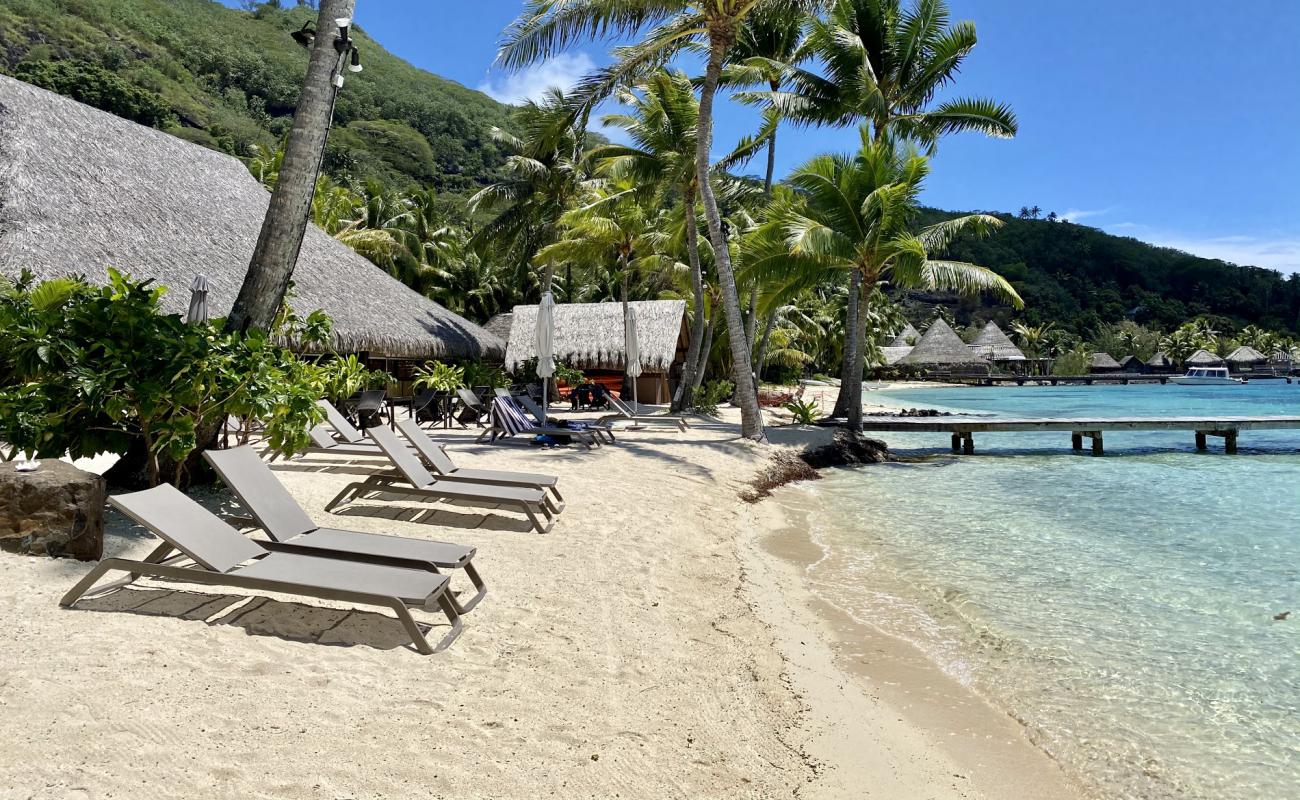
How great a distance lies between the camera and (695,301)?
51.1 ft

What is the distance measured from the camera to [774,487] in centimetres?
1010

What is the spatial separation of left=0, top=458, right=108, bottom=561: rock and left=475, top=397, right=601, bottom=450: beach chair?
6.28 m

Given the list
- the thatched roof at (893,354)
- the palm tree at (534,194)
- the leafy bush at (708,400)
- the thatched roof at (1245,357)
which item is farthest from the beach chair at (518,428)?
the thatched roof at (1245,357)

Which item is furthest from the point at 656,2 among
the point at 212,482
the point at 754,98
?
the point at 212,482

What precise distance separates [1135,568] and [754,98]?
12278 mm

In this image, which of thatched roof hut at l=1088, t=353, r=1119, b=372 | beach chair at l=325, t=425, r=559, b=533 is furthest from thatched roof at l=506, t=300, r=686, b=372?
thatched roof hut at l=1088, t=353, r=1119, b=372

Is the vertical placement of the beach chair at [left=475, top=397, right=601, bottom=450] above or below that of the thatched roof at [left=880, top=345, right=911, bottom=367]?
below

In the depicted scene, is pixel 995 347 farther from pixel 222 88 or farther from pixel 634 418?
pixel 222 88

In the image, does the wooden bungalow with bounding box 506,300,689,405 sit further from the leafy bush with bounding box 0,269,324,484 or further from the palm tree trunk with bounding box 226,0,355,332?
the leafy bush with bounding box 0,269,324,484

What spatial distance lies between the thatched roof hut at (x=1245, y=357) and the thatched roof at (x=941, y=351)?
32034 mm

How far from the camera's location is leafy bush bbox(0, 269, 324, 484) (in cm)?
437

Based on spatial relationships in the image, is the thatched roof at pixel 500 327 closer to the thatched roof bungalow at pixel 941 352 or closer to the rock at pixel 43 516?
the rock at pixel 43 516

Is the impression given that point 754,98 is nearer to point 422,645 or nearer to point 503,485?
point 503,485

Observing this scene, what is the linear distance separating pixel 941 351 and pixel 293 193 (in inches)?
2119
